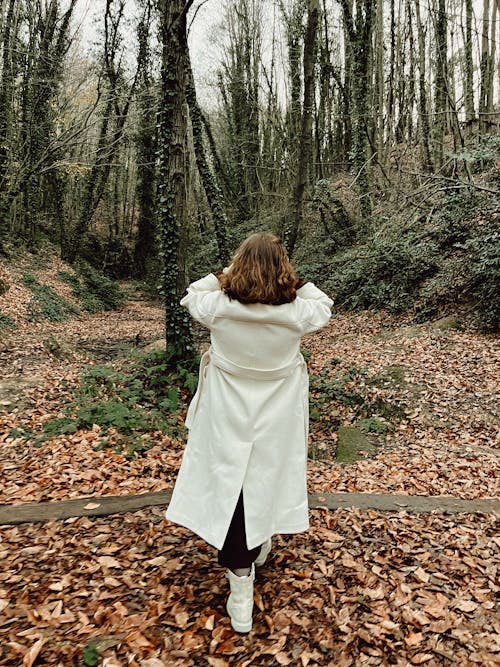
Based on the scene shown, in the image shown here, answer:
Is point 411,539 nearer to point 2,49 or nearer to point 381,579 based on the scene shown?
point 381,579

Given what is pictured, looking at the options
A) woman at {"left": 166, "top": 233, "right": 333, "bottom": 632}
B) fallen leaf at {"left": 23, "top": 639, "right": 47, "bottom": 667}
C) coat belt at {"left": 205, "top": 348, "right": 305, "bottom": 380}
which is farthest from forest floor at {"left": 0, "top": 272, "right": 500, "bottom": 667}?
coat belt at {"left": 205, "top": 348, "right": 305, "bottom": 380}

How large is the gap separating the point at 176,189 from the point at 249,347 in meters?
5.08

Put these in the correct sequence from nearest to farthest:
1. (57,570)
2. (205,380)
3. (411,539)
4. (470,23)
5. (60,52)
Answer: (205,380)
(57,570)
(411,539)
(470,23)
(60,52)

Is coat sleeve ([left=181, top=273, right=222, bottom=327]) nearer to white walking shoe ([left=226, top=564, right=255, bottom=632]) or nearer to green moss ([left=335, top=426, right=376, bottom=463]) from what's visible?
white walking shoe ([left=226, top=564, right=255, bottom=632])

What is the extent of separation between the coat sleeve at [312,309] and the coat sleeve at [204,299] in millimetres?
439

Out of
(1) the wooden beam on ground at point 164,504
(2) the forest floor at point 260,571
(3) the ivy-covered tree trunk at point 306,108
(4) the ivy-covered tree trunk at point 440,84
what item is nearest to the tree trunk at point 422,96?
(4) the ivy-covered tree trunk at point 440,84

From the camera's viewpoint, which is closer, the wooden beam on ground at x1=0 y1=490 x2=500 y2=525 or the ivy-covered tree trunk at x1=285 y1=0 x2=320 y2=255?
the wooden beam on ground at x1=0 y1=490 x2=500 y2=525

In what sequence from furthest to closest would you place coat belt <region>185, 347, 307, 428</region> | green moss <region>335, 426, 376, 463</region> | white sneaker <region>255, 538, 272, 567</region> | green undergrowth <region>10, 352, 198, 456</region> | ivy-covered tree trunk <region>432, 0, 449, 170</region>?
ivy-covered tree trunk <region>432, 0, 449, 170</region>, green moss <region>335, 426, 376, 463</region>, green undergrowth <region>10, 352, 198, 456</region>, white sneaker <region>255, 538, 272, 567</region>, coat belt <region>185, 347, 307, 428</region>

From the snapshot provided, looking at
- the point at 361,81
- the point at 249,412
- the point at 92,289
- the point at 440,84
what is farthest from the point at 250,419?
the point at 92,289

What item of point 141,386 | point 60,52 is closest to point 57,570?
point 141,386

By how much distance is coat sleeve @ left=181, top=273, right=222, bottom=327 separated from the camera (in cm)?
236

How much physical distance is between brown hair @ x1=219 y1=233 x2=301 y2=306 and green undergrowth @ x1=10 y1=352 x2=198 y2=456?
3.25m

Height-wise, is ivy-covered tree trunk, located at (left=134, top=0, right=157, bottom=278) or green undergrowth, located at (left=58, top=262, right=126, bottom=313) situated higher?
ivy-covered tree trunk, located at (left=134, top=0, right=157, bottom=278)

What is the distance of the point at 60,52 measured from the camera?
15.1m
